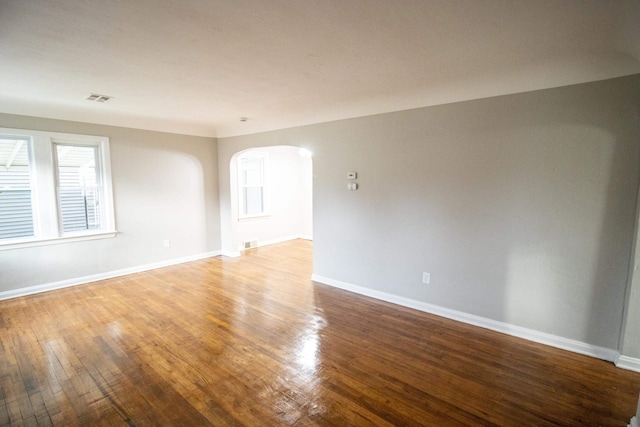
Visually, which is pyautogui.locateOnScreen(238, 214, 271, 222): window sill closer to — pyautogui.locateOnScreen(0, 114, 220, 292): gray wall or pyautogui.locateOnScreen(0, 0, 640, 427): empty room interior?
pyautogui.locateOnScreen(0, 114, 220, 292): gray wall

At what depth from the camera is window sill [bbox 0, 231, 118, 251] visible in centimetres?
394

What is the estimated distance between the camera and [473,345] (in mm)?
2834

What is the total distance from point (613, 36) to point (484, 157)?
4.09 feet

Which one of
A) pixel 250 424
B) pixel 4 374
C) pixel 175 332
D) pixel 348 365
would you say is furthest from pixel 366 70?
pixel 4 374

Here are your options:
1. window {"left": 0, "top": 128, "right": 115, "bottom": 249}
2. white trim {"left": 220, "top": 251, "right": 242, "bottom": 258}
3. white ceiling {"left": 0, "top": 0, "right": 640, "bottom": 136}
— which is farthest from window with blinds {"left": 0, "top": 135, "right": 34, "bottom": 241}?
white trim {"left": 220, "top": 251, "right": 242, "bottom": 258}

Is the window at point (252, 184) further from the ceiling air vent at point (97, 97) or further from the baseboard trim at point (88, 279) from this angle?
the ceiling air vent at point (97, 97)

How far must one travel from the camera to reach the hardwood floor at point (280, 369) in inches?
78.6

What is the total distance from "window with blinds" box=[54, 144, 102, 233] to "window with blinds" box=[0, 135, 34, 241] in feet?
1.04

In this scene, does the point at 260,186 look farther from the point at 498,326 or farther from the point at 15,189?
the point at 498,326

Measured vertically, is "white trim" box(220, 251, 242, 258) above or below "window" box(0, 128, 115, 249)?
below

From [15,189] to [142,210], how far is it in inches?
61.0

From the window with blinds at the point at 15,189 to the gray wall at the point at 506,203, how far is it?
4172 mm

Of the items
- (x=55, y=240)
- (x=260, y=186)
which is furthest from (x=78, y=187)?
(x=260, y=186)

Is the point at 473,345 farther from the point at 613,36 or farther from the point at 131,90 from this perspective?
the point at 131,90
